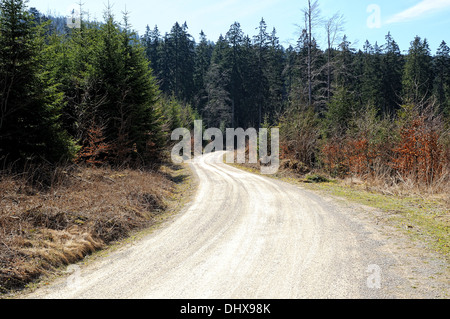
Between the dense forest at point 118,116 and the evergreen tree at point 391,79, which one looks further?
the evergreen tree at point 391,79

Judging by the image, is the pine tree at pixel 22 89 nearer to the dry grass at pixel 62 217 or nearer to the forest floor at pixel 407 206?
the dry grass at pixel 62 217

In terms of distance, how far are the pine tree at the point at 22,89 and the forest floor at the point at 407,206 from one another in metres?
11.8

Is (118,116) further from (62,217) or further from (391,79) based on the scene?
(391,79)

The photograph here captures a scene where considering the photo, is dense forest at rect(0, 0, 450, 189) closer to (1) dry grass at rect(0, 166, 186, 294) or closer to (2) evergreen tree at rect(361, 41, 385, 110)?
(1) dry grass at rect(0, 166, 186, 294)

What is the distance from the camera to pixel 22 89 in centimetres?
907

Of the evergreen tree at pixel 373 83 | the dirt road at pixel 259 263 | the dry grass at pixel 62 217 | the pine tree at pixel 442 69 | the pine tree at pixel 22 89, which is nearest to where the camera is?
the dirt road at pixel 259 263

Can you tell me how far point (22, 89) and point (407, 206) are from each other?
1388 cm

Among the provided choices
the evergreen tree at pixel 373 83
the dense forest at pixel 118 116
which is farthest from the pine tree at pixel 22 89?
the evergreen tree at pixel 373 83

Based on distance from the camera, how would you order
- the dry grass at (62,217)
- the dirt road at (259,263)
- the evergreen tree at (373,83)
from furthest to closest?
1. the evergreen tree at (373,83)
2. the dry grass at (62,217)
3. the dirt road at (259,263)

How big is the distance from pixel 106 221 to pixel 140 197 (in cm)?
262

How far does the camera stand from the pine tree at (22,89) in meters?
8.69

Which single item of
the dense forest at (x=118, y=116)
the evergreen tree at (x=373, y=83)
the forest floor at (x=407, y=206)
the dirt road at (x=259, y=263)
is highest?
the evergreen tree at (x=373, y=83)
